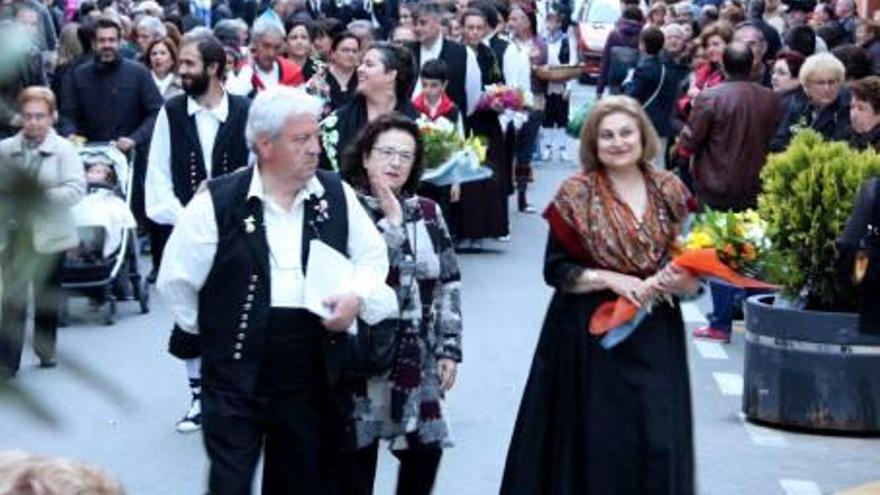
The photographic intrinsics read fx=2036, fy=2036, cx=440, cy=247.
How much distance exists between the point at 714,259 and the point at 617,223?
0.58 meters

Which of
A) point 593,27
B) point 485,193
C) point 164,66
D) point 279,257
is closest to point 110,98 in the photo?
point 164,66

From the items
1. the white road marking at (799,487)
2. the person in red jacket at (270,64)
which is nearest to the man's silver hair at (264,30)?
the person in red jacket at (270,64)

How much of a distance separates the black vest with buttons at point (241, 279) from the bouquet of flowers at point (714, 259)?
4.02 ft

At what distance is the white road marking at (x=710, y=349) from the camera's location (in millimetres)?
12898

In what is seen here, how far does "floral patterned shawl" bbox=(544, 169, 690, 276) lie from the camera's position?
22.8 feet

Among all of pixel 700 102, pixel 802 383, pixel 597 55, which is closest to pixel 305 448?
pixel 802 383

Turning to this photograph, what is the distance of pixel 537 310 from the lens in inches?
572

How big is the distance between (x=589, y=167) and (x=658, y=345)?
67cm

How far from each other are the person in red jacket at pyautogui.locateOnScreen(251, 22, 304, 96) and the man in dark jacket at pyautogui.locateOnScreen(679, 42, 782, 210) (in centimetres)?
331

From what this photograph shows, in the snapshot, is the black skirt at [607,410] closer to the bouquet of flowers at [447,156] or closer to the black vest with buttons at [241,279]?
the black vest with buttons at [241,279]

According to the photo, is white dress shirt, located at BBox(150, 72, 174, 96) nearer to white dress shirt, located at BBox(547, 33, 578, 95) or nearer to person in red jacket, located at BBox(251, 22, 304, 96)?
person in red jacket, located at BBox(251, 22, 304, 96)

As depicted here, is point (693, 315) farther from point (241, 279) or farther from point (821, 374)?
point (241, 279)

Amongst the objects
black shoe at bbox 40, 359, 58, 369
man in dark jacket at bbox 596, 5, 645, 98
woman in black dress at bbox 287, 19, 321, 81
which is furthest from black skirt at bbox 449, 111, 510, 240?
black shoe at bbox 40, 359, 58, 369

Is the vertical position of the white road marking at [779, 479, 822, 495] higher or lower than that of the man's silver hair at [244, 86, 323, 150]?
lower
